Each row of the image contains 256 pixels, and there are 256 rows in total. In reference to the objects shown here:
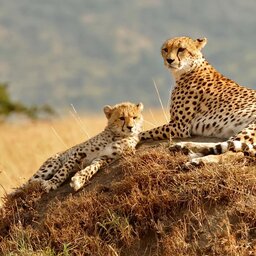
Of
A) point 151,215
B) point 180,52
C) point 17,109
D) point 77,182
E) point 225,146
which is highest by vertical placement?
point 17,109

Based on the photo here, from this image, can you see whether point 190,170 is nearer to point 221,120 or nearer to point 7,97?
point 221,120

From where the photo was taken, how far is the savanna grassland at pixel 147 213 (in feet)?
18.8

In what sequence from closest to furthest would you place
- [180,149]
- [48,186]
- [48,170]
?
[180,149]
[48,186]
[48,170]

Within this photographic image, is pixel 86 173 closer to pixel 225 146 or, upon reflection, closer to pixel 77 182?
pixel 77 182

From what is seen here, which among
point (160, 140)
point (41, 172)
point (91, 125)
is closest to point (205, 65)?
point (160, 140)

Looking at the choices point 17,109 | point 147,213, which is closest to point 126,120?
point 147,213

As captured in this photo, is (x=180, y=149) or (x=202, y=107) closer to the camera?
(x=180, y=149)

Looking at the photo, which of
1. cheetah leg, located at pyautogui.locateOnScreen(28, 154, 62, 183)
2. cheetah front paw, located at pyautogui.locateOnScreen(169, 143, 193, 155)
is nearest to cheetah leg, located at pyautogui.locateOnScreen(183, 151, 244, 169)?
cheetah front paw, located at pyautogui.locateOnScreen(169, 143, 193, 155)

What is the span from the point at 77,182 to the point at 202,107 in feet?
4.99

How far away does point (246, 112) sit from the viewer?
718cm

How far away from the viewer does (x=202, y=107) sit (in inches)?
304

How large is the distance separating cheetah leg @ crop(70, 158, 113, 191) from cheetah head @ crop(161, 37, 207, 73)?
1306 mm

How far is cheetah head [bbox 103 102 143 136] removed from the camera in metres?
7.26

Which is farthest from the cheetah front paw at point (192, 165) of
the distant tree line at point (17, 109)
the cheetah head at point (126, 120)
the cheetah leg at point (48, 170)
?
the distant tree line at point (17, 109)
